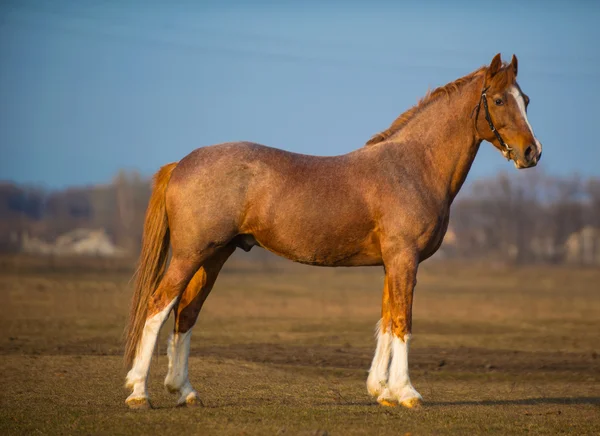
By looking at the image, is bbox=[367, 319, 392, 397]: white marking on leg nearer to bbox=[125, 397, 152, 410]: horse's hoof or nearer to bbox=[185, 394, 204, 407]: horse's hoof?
bbox=[185, 394, 204, 407]: horse's hoof

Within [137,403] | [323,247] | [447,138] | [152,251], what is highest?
[447,138]

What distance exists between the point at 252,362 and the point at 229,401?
11.2 feet

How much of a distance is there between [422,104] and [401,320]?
2.36m

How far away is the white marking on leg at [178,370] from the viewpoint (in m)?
8.41

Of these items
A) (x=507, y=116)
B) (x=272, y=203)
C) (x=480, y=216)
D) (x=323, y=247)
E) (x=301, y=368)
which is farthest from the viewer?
(x=480, y=216)

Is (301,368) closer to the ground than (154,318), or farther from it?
closer to the ground

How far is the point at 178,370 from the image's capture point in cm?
841

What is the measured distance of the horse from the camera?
8.28 metres

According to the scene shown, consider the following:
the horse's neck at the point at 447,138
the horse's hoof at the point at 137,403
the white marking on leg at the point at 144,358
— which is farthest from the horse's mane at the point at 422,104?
the horse's hoof at the point at 137,403

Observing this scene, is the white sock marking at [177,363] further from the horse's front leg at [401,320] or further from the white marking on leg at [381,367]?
the horse's front leg at [401,320]

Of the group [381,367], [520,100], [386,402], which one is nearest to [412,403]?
[386,402]

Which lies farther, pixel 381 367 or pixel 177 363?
pixel 381 367

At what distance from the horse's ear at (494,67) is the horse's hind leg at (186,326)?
307 cm

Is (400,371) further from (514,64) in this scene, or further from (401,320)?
(514,64)
